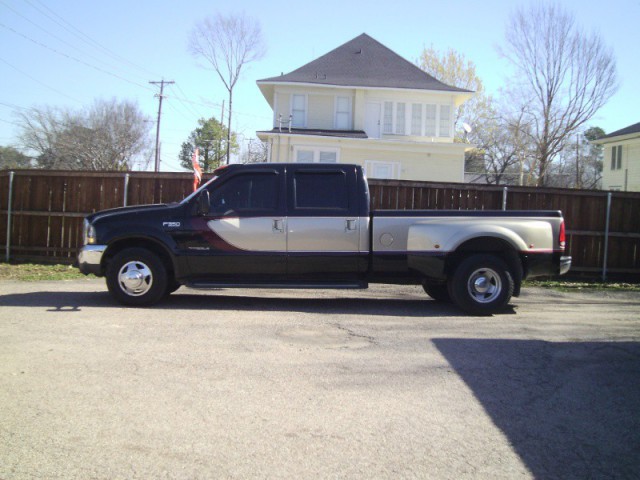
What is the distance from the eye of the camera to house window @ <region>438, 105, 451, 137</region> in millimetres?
28578

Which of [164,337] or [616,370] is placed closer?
[616,370]

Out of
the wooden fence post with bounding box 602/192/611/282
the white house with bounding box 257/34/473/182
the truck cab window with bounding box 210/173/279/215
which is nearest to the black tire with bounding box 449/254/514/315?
the truck cab window with bounding box 210/173/279/215

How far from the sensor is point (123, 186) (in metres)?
13.2

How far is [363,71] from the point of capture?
2912cm

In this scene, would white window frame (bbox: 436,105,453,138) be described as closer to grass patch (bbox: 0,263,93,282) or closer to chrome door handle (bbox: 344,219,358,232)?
grass patch (bbox: 0,263,93,282)

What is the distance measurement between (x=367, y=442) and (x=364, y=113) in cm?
2530

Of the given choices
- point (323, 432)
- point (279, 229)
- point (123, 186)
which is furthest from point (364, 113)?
point (323, 432)

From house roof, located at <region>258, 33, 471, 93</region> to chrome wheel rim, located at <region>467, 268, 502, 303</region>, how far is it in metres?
20.4

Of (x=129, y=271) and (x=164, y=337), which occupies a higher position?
(x=129, y=271)

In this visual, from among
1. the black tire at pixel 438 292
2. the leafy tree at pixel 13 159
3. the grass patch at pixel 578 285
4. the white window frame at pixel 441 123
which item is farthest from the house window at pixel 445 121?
the leafy tree at pixel 13 159

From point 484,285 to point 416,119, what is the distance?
69.3 ft

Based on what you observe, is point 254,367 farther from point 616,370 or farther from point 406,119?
point 406,119

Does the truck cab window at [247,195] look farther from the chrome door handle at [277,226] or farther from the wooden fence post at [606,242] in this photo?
the wooden fence post at [606,242]

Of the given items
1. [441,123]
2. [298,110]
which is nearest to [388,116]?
[441,123]
